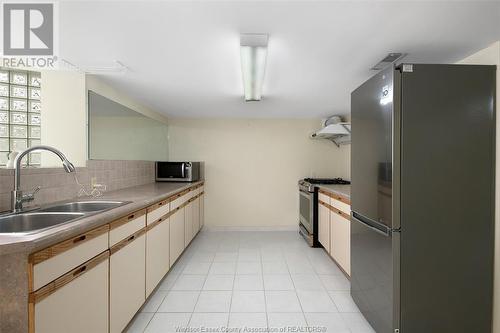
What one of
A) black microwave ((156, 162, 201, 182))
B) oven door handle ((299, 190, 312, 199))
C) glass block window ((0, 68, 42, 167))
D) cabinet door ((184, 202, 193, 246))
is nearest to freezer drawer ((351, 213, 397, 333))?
oven door handle ((299, 190, 312, 199))

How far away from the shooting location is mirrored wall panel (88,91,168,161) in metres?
2.49

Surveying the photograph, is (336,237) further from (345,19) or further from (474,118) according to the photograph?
(345,19)

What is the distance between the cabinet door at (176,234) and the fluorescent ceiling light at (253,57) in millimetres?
1724

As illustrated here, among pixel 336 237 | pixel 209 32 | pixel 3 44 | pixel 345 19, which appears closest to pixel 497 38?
pixel 345 19

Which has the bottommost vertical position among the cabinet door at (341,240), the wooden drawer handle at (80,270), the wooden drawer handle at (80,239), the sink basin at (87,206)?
the cabinet door at (341,240)

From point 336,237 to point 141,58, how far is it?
2770mm

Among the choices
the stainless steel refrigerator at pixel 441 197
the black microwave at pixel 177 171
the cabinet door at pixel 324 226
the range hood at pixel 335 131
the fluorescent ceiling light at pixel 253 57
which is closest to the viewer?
the stainless steel refrigerator at pixel 441 197

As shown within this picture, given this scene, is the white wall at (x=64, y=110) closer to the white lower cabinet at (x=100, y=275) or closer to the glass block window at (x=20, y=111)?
the glass block window at (x=20, y=111)

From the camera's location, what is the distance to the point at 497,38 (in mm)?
1645

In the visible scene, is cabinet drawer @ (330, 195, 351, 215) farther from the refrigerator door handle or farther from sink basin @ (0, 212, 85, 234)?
sink basin @ (0, 212, 85, 234)

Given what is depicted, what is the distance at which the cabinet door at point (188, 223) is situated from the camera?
334 centimetres

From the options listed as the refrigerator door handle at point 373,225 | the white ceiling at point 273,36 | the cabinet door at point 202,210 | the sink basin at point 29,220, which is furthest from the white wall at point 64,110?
the refrigerator door handle at point 373,225

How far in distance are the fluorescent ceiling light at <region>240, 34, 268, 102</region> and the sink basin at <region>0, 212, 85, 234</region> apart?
61.1 inches

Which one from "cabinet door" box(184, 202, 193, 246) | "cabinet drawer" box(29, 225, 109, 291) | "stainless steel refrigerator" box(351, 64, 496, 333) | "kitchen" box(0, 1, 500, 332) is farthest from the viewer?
"cabinet door" box(184, 202, 193, 246)
